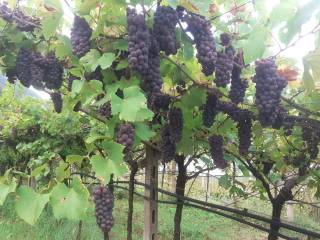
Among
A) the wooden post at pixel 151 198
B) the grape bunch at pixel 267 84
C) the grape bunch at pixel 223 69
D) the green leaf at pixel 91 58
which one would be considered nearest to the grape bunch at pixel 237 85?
the grape bunch at pixel 267 84

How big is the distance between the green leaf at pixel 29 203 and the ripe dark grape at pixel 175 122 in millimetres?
1014

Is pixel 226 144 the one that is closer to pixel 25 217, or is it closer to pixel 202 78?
pixel 202 78

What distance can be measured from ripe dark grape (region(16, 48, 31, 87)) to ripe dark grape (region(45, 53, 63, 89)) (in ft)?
0.36

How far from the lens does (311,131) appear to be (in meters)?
3.17

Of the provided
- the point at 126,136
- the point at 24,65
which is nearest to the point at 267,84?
the point at 126,136

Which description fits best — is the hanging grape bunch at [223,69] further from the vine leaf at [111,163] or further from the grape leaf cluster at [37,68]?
the grape leaf cluster at [37,68]

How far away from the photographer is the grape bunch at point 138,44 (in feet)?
5.75

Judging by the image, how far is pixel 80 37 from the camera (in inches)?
80.3

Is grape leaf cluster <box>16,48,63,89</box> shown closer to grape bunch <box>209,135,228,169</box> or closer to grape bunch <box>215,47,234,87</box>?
grape bunch <box>215,47,234,87</box>

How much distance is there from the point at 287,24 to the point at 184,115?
126cm

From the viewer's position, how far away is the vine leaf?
1.89 meters

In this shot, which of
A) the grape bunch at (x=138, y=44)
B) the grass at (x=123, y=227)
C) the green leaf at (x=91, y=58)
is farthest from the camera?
the grass at (x=123, y=227)

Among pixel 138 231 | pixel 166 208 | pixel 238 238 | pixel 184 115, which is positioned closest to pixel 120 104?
pixel 184 115

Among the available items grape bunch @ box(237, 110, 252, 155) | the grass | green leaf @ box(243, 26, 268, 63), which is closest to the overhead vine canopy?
green leaf @ box(243, 26, 268, 63)
